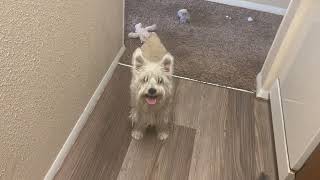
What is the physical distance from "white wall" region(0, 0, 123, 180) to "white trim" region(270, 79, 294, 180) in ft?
3.44

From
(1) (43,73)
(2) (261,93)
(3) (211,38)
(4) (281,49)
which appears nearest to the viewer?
(1) (43,73)

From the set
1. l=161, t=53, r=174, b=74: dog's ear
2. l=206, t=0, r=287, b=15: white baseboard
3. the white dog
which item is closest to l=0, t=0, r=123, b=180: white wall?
the white dog

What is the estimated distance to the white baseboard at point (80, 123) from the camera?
1.67 m

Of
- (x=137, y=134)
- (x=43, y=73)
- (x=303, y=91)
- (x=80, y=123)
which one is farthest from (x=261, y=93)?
(x=43, y=73)

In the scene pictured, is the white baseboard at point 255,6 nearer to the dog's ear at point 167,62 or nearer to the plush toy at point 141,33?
the plush toy at point 141,33

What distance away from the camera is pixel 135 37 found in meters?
2.57

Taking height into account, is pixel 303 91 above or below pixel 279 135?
above

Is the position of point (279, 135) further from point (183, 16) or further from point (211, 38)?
point (183, 16)

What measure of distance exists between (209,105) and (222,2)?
1.33m

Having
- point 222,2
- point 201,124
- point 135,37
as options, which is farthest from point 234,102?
point 222,2

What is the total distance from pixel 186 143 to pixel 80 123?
58 cm

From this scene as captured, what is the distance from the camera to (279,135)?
6.28 ft

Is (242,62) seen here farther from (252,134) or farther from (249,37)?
(252,134)

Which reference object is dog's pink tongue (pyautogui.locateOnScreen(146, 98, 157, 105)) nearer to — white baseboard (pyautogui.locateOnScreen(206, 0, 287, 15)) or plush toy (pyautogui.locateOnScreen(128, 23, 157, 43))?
plush toy (pyautogui.locateOnScreen(128, 23, 157, 43))
